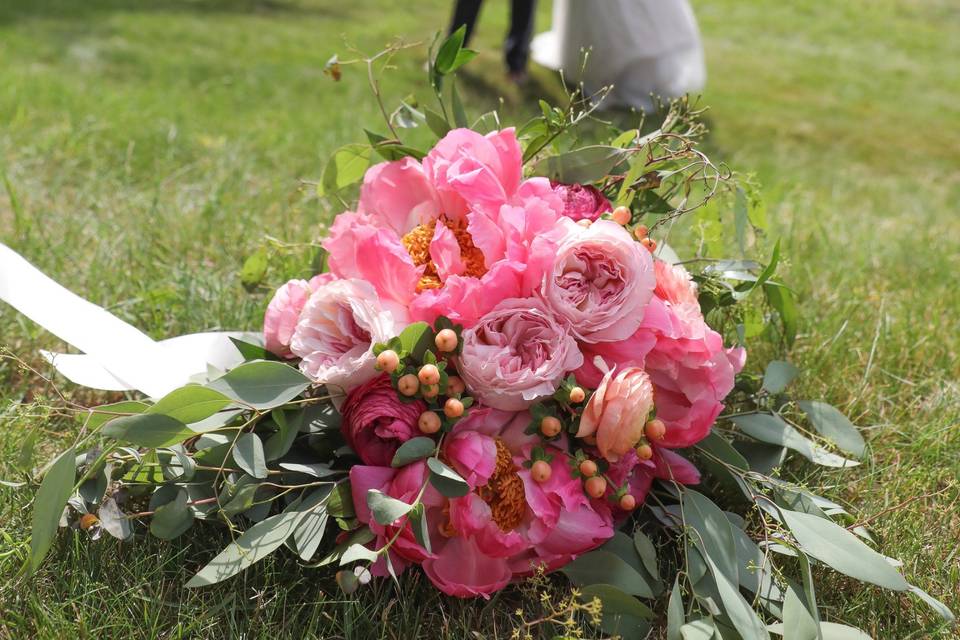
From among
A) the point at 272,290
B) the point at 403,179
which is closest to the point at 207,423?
the point at 403,179

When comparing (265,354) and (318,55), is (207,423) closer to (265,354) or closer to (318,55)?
(265,354)

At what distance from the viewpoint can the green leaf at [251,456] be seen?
116 centimetres

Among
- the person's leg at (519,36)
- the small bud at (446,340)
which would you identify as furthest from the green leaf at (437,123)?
the person's leg at (519,36)

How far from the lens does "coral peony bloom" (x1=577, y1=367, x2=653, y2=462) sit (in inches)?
43.6

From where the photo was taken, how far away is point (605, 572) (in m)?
1.19

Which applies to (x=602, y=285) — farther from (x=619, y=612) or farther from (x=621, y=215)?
(x=619, y=612)

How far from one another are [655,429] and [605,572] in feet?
0.68

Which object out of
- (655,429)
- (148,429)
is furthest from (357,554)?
(655,429)

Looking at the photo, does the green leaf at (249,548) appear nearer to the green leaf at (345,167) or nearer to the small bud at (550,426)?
the small bud at (550,426)

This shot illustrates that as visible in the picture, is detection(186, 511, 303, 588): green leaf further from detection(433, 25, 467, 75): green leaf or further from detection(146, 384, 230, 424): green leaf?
detection(433, 25, 467, 75): green leaf

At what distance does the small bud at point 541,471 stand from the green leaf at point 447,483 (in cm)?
9

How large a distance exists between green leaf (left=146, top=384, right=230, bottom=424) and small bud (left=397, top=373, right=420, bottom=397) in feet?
0.74

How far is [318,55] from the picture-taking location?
5.29 meters

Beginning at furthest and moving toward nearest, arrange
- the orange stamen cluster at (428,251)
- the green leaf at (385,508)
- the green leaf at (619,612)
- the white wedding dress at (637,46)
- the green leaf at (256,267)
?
1. the white wedding dress at (637,46)
2. the green leaf at (256,267)
3. the orange stamen cluster at (428,251)
4. the green leaf at (619,612)
5. the green leaf at (385,508)
